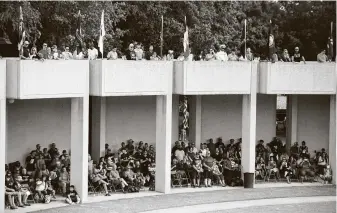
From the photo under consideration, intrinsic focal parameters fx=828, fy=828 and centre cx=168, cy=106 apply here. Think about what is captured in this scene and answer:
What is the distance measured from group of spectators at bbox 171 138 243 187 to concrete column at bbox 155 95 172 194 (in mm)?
841

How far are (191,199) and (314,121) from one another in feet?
27.7

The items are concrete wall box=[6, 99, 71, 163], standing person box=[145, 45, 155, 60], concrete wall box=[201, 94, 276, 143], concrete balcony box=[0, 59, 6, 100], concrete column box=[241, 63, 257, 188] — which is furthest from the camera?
concrete wall box=[201, 94, 276, 143]

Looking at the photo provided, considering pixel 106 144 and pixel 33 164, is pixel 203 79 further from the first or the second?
pixel 33 164

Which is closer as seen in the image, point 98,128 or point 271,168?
point 98,128

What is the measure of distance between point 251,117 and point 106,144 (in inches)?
203

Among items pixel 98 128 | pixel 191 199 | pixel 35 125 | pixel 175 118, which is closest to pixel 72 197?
pixel 35 125

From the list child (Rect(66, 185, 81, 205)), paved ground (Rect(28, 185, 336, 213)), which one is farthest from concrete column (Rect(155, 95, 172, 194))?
child (Rect(66, 185, 81, 205))

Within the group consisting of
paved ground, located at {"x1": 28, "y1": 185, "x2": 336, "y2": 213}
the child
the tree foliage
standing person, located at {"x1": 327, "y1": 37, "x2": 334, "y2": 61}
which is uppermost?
the tree foliage

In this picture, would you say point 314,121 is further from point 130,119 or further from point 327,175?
point 130,119

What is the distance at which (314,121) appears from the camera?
107 feet

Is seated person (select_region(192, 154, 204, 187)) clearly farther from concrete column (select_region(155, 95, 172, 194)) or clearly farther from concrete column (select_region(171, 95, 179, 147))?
concrete column (select_region(171, 95, 179, 147))

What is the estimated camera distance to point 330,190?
2870 cm

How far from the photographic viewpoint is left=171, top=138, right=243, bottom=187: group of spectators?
92.4ft

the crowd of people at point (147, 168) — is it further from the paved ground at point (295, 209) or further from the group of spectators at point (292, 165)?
the paved ground at point (295, 209)
